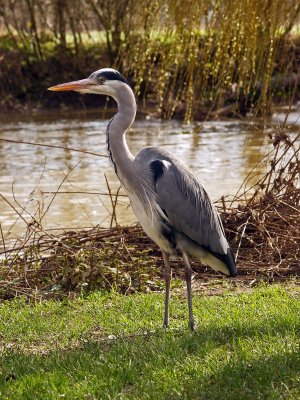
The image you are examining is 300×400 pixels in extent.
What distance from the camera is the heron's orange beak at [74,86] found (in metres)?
5.97

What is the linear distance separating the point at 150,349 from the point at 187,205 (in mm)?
1297

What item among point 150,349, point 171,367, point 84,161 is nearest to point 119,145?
point 150,349

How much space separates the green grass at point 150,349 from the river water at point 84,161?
3.11m

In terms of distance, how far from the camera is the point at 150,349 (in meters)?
5.18

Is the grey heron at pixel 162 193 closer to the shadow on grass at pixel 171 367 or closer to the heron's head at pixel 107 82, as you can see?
the heron's head at pixel 107 82

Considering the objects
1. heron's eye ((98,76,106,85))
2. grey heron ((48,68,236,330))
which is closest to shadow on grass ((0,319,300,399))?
grey heron ((48,68,236,330))

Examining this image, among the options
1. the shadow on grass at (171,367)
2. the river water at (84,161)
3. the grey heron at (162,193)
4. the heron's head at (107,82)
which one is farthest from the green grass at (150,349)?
the river water at (84,161)

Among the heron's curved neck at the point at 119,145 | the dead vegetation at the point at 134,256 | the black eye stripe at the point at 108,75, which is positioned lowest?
the dead vegetation at the point at 134,256

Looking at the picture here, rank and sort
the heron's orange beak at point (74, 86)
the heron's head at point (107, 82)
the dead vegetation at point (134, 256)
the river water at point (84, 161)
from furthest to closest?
1. the river water at point (84, 161)
2. the dead vegetation at point (134, 256)
3. the heron's head at point (107, 82)
4. the heron's orange beak at point (74, 86)

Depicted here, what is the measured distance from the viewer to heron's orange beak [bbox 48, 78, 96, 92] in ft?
19.6

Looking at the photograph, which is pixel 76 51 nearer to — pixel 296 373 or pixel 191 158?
pixel 191 158

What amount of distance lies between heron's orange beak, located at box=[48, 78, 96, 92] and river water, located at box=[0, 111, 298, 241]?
3.46 meters

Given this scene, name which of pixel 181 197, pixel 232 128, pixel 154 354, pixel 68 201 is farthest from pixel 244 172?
pixel 154 354

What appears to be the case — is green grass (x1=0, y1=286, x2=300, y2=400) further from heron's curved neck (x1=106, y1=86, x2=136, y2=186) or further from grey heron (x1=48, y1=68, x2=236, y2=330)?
heron's curved neck (x1=106, y1=86, x2=136, y2=186)
